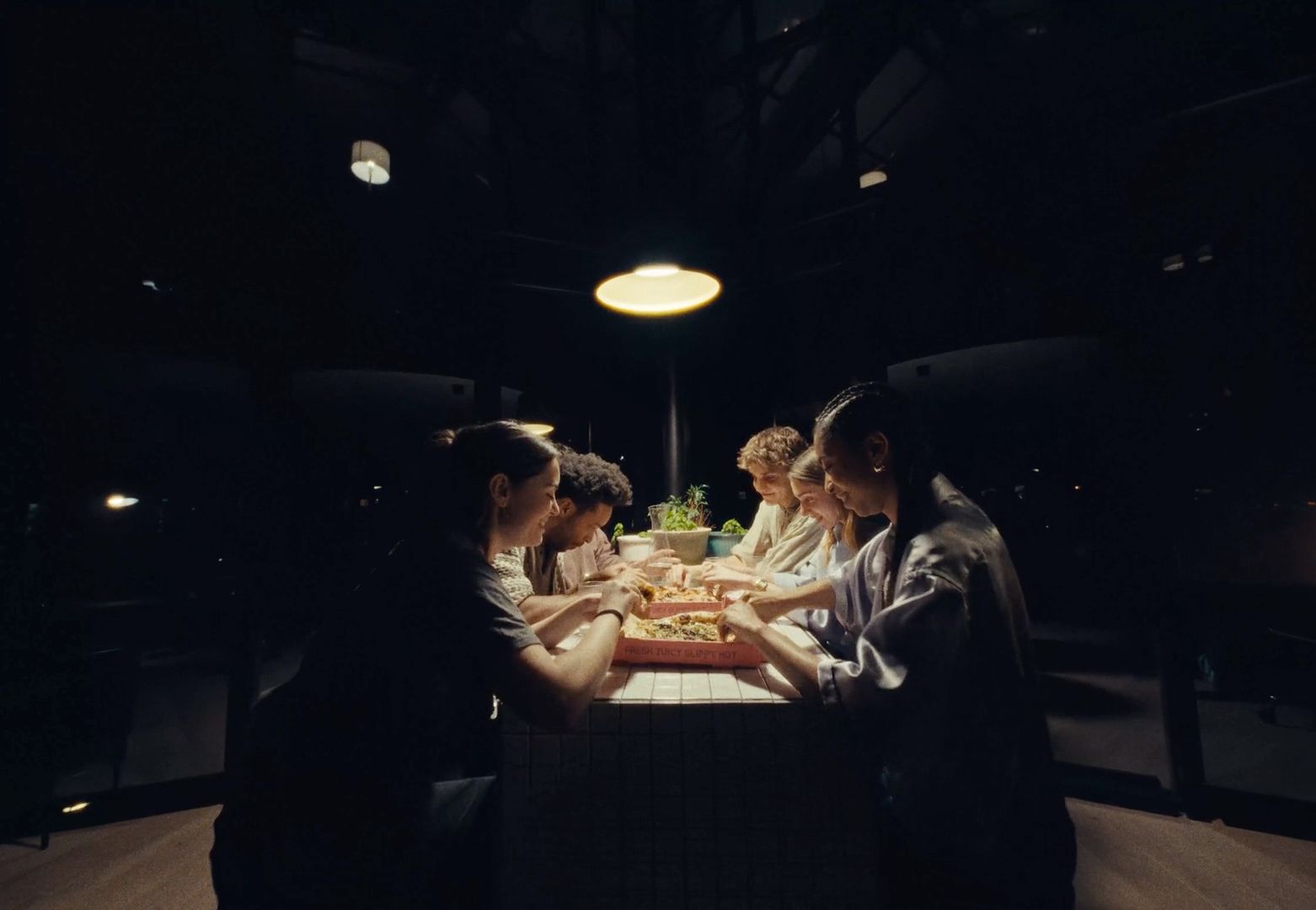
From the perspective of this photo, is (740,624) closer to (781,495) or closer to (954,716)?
(954,716)

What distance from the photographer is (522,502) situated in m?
1.76

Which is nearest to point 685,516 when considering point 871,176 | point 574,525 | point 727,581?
point 574,525

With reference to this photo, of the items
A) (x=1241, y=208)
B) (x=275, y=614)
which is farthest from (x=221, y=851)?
(x=275, y=614)

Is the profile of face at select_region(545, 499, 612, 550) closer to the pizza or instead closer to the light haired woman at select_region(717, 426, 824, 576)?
the light haired woman at select_region(717, 426, 824, 576)

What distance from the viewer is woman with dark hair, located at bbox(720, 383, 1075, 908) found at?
1.28 meters

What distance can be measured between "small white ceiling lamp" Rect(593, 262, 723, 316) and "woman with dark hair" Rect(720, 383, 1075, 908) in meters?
1.30

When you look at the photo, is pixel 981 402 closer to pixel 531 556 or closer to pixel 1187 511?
pixel 1187 511

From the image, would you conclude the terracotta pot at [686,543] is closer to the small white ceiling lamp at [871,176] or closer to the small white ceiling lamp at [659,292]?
the small white ceiling lamp at [659,292]

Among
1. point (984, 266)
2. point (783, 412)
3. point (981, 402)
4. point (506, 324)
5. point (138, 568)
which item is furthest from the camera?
point (981, 402)

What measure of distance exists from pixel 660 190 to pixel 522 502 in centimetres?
123

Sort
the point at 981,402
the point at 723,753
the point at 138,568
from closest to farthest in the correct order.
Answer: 1. the point at 723,753
2. the point at 138,568
3. the point at 981,402

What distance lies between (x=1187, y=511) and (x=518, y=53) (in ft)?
21.0

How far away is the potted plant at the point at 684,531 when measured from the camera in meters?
3.15

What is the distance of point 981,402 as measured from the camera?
Result: 23.6 ft
